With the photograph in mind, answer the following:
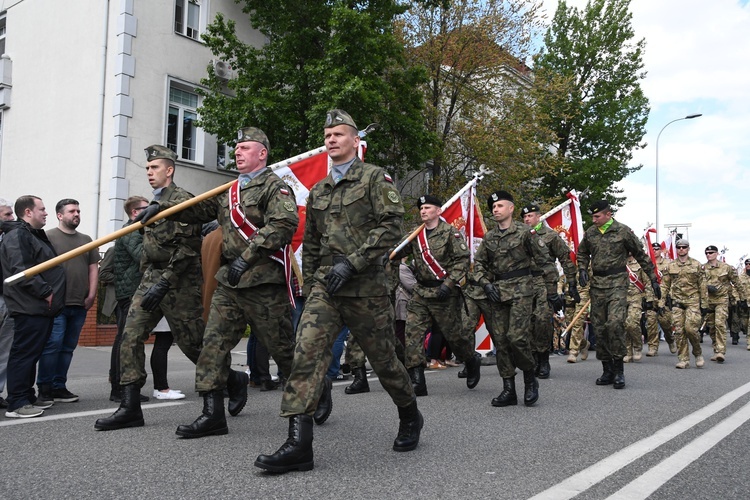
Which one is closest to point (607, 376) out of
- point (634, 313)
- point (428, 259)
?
point (428, 259)

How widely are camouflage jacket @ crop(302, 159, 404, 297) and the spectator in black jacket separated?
2.64 metres

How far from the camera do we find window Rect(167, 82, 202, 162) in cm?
1748

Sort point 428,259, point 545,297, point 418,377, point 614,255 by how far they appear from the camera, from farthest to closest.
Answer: point 614,255 < point 545,297 < point 428,259 < point 418,377

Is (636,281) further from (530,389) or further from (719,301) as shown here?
(530,389)

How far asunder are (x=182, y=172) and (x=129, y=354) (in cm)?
1300

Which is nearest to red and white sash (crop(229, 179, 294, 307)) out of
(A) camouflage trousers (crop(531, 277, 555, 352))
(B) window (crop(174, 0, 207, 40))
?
(A) camouflage trousers (crop(531, 277, 555, 352))

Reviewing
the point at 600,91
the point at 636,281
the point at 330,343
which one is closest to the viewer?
the point at 330,343

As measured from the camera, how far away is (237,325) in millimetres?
4773

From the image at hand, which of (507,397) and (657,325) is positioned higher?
(657,325)

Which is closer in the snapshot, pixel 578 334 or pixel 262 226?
pixel 262 226

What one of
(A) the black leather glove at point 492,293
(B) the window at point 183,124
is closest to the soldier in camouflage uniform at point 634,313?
(A) the black leather glove at point 492,293

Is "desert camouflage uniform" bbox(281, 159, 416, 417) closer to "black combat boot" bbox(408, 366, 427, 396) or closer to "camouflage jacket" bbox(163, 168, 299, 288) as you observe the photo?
"camouflage jacket" bbox(163, 168, 299, 288)

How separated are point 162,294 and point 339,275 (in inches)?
68.8

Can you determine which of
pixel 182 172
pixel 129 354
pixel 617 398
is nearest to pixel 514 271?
pixel 617 398
